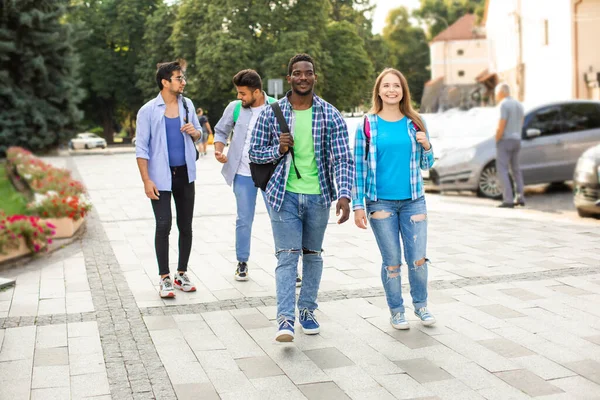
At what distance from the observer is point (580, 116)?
14961 mm

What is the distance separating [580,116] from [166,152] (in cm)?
1006

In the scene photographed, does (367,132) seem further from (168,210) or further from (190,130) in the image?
(168,210)

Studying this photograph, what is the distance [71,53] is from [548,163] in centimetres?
3345

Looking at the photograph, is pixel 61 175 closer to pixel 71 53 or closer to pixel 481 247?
pixel 481 247

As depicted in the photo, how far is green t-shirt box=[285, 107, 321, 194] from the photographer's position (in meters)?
5.43

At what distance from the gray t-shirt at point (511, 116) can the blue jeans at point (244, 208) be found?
6.46 m

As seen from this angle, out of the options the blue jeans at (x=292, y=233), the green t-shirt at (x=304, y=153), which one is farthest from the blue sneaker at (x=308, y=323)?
the green t-shirt at (x=304, y=153)

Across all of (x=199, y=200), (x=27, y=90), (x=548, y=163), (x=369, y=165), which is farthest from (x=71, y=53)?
(x=369, y=165)

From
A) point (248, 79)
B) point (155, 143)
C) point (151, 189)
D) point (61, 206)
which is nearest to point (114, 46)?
point (61, 206)

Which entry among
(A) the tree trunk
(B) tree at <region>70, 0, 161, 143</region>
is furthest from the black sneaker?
(A) the tree trunk

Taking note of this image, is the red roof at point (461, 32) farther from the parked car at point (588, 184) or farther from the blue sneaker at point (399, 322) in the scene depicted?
the blue sneaker at point (399, 322)

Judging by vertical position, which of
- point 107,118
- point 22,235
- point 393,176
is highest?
point 107,118

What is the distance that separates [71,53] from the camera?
43.5 metres

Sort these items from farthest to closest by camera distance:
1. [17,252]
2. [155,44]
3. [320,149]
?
[155,44] < [17,252] < [320,149]
